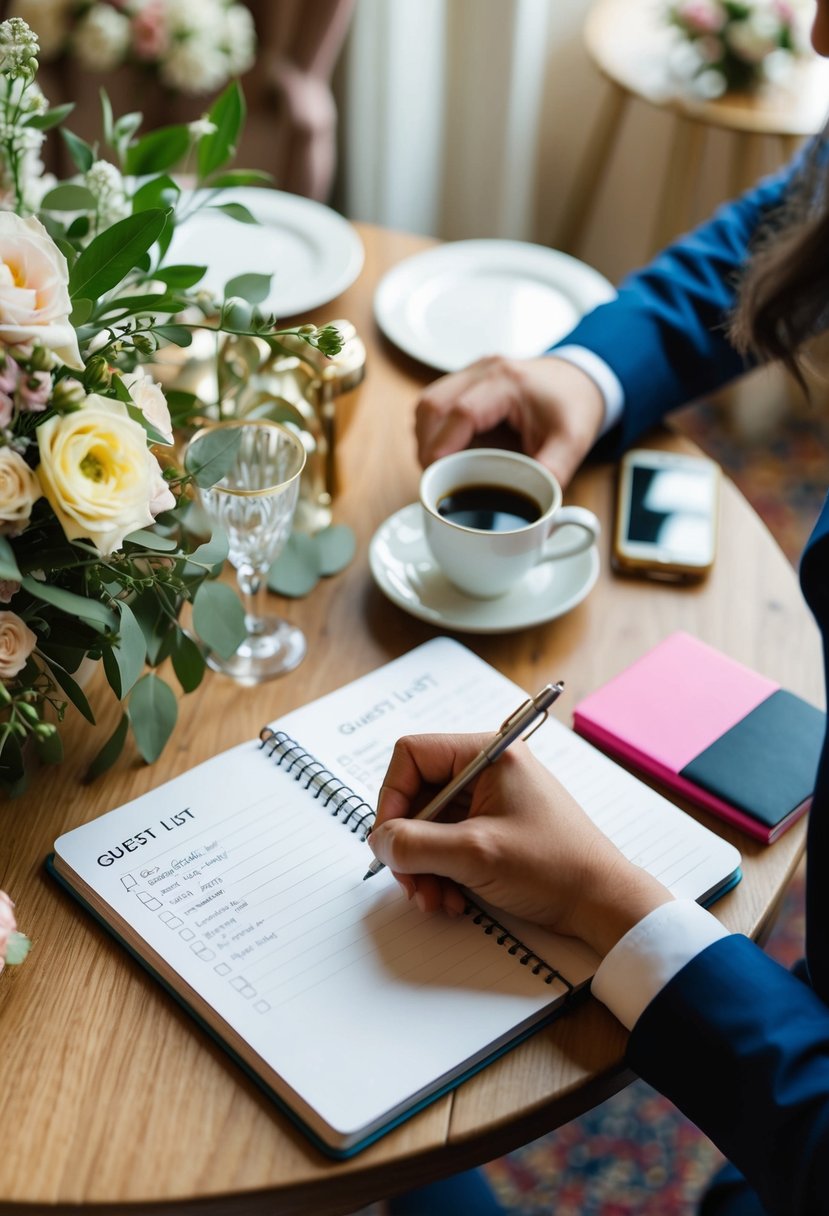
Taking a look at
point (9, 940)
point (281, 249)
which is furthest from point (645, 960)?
point (281, 249)

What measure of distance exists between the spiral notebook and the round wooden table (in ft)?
0.05

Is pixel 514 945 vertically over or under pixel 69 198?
under

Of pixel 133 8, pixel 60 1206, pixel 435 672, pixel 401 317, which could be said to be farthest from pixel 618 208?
pixel 60 1206

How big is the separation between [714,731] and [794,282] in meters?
0.36

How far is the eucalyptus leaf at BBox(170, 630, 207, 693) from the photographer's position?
788 millimetres

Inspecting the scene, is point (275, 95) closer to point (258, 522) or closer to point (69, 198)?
point (69, 198)

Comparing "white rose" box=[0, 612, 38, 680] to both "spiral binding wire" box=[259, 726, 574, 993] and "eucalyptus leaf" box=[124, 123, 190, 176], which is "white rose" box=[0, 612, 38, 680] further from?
"eucalyptus leaf" box=[124, 123, 190, 176]

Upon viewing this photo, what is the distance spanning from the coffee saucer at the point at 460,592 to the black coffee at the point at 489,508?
45mm

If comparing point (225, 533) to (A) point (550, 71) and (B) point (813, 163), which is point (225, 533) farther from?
(A) point (550, 71)

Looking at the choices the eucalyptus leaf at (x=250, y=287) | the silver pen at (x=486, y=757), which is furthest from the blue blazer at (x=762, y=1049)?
the eucalyptus leaf at (x=250, y=287)

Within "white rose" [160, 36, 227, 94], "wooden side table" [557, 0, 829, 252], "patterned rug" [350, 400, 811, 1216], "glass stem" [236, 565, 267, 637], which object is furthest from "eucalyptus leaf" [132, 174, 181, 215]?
"wooden side table" [557, 0, 829, 252]

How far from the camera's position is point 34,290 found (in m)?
0.61

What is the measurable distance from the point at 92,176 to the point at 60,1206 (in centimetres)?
70

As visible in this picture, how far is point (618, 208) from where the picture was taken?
8.59 feet
